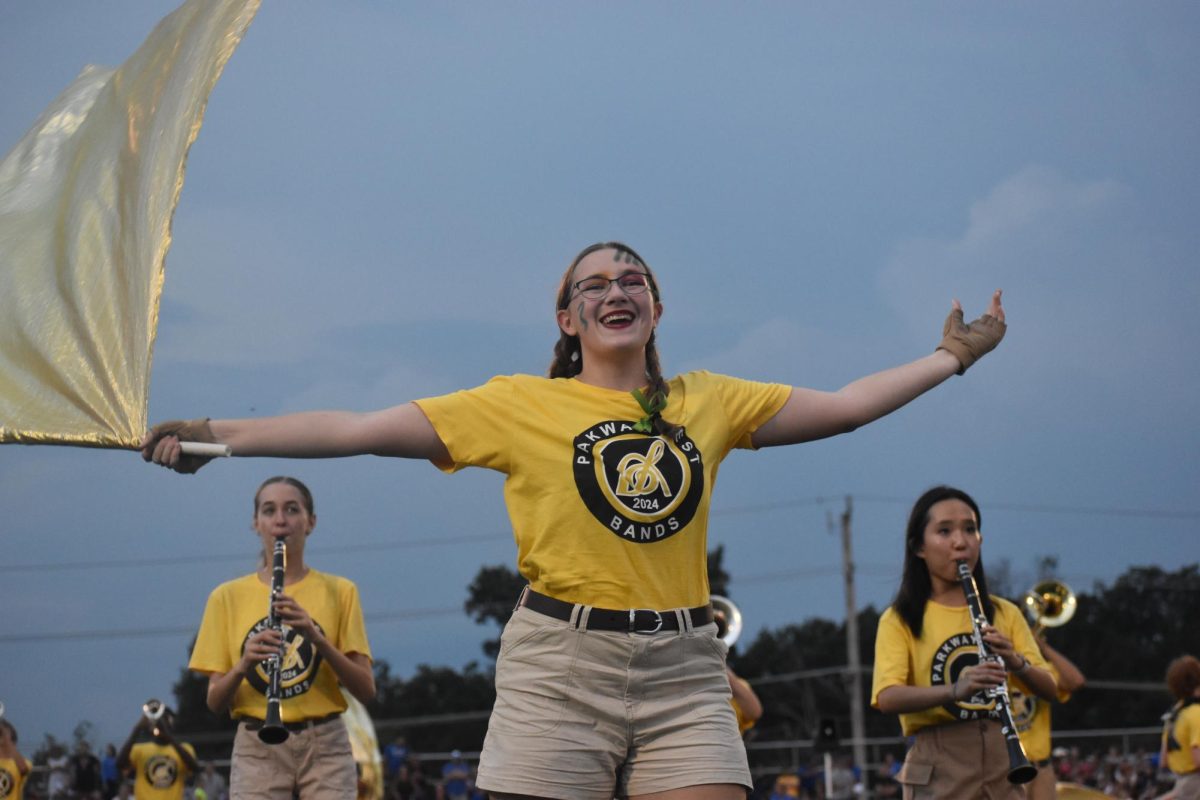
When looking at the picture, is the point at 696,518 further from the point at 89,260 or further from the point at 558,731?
the point at 89,260

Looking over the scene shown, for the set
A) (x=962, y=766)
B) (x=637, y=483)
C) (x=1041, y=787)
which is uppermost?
(x=637, y=483)

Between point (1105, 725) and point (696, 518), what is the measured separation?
58.4m

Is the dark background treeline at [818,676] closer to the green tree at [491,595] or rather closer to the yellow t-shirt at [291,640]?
the green tree at [491,595]

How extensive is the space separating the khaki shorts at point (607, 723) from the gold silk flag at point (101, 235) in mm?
1384

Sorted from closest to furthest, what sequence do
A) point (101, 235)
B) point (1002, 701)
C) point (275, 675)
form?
point (101, 235) < point (1002, 701) < point (275, 675)

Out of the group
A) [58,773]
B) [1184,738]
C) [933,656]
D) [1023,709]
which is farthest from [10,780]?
[58,773]

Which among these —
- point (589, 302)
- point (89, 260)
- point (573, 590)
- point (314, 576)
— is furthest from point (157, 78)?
point (314, 576)

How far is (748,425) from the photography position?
5125mm

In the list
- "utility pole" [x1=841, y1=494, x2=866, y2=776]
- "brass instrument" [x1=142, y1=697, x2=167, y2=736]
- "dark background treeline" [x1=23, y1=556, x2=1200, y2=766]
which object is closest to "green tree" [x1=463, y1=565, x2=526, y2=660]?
"dark background treeline" [x1=23, y1=556, x2=1200, y2=766]

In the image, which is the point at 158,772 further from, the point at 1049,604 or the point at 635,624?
the point at 635,624

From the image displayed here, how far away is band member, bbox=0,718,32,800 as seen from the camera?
42.3ft

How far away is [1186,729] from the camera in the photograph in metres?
12.5

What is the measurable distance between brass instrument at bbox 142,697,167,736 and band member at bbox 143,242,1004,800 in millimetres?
11477

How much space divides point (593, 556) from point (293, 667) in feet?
12.1
